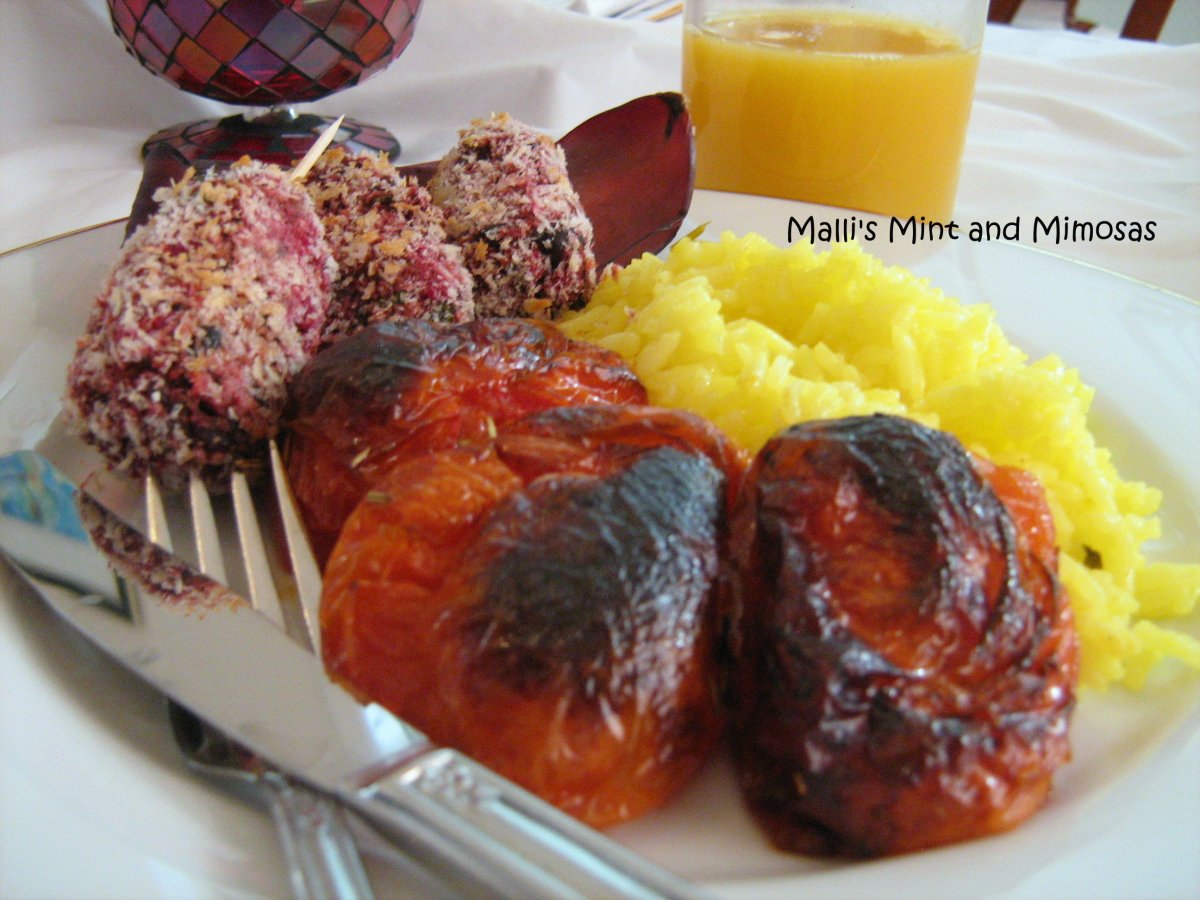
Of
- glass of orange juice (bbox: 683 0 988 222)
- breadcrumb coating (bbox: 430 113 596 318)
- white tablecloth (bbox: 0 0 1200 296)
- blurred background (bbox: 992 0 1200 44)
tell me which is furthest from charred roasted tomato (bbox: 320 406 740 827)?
blurred background (bbox: 992 0 1200 44)

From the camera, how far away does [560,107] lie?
350cm

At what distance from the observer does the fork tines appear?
47.6 inches

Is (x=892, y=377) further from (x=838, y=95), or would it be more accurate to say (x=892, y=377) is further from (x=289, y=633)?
(x=838, y=95)

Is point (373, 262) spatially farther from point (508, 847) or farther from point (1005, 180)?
point (1005, 180)

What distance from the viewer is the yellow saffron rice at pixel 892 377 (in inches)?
50.5

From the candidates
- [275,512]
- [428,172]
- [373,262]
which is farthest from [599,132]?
[275,512]

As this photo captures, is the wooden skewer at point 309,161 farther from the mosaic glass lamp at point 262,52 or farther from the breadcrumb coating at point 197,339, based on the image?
the mosaic glass lamp at point 262,52

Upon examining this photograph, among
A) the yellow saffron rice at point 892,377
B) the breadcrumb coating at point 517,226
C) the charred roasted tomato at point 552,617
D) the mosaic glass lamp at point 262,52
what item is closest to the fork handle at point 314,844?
the charred roasted tomato at point 552,617

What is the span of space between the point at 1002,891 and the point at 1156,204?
8.65ft

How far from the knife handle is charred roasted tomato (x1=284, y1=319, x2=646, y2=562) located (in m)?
0.50

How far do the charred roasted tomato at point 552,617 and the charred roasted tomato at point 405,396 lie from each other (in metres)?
0.19

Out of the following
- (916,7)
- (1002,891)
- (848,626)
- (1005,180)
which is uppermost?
(916,7)

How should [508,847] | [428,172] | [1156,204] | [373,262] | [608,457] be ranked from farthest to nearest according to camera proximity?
[1156,204] < [428,172] < [373,262] < [608,457] < [508,847]

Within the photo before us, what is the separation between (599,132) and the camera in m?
2.27
